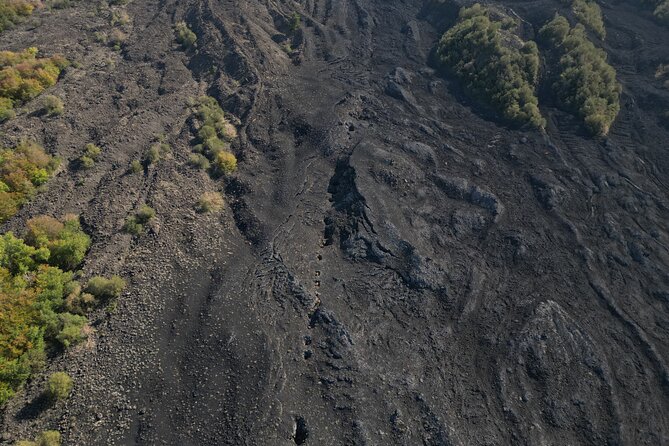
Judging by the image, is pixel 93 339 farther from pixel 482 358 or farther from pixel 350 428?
pixel 482 358

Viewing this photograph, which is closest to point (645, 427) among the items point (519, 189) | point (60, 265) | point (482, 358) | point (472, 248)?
point (482, 358)

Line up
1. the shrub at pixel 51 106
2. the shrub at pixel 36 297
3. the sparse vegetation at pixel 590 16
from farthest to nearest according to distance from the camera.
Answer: the sparse vegetation at pixel 590 16 → the shrub at pixel 51 106 → the shrub at pixel 36 297

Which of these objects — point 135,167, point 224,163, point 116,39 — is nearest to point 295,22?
point 116,39

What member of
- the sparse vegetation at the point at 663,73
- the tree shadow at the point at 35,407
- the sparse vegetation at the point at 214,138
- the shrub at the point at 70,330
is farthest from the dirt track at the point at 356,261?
the sparse vegetation at the point at 214,138

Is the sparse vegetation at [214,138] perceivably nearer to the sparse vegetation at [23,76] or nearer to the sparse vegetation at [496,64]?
the sparse vegetation at [23,76]

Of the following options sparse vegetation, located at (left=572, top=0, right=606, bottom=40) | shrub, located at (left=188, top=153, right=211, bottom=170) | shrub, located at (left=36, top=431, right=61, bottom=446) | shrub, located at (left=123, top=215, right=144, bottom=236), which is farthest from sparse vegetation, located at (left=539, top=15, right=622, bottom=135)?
shrub, located at (left=36, top=431, right=61, bottom=446)

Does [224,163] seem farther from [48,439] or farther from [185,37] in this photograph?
[185,37]
